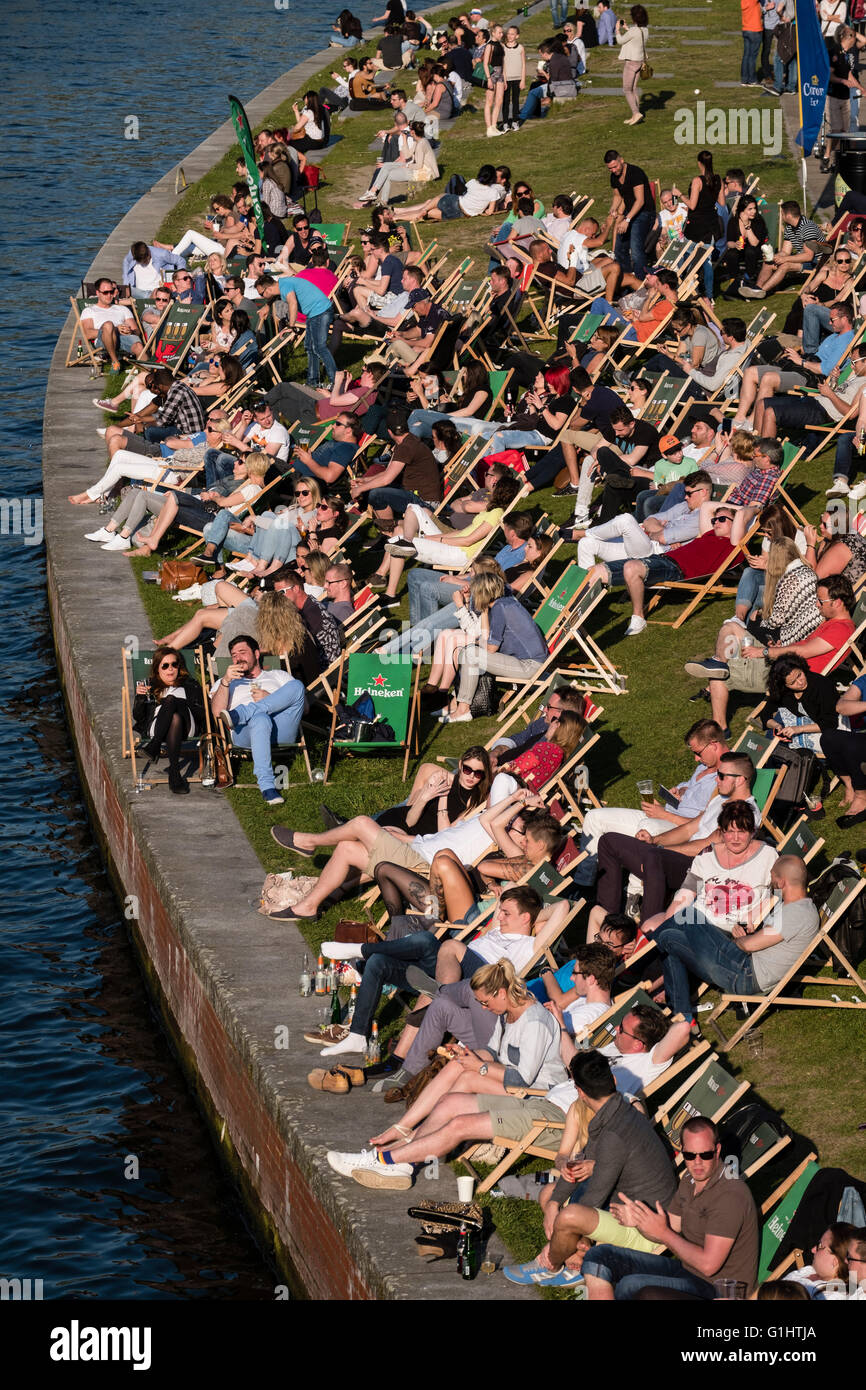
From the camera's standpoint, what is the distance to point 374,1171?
9.24 meters

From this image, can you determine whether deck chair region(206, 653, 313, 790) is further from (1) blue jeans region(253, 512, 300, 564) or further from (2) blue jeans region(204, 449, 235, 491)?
(2) blue jeans region(204, 449, 235, 491)

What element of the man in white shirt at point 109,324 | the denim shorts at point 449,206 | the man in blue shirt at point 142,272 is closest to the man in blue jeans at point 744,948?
the man in white shirt at point 109,324

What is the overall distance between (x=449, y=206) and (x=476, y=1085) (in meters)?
19.6

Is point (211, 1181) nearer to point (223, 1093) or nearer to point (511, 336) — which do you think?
point (223, 1093)

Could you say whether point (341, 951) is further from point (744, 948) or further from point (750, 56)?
point (750, 56)

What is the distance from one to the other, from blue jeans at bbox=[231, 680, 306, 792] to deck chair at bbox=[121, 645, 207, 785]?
0.98 feet

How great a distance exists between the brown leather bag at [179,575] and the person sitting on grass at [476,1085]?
7.68 m

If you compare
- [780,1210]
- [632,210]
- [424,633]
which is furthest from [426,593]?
[632,210]

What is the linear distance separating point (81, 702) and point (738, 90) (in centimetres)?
1980

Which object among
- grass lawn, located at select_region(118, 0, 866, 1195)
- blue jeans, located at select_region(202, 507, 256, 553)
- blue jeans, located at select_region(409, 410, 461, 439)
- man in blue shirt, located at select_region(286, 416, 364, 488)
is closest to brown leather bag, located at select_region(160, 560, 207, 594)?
grass lawn, located at select_region(118, 0, 866, 1195)

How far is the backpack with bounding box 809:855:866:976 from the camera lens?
1052cm

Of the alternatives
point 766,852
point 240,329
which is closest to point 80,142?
point 240,329

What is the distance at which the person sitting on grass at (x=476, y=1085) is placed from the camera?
367 inches

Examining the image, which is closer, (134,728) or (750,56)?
Result: (134,728)
